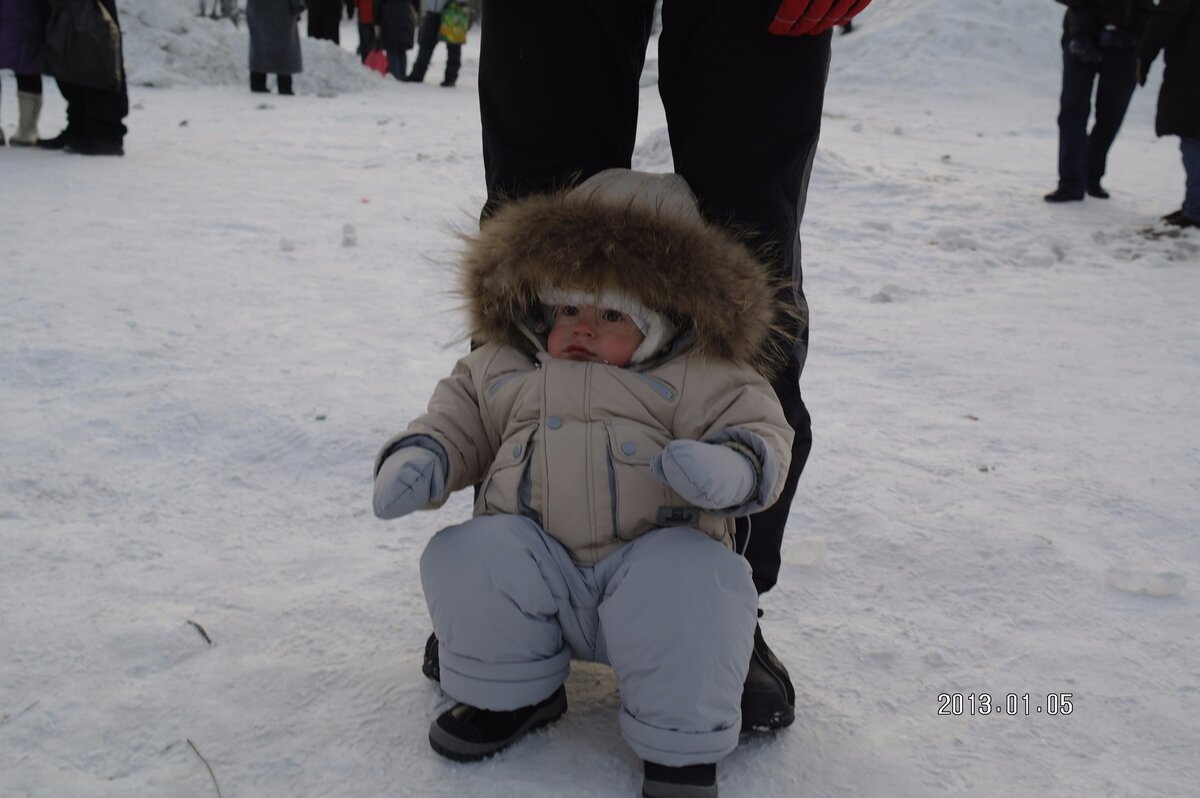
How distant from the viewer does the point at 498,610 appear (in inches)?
50.2

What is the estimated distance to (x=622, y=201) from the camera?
142 centimetres

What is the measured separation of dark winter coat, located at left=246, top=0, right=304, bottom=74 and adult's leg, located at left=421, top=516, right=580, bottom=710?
26.9 feet

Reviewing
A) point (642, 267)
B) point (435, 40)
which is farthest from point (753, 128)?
point (435, 40)

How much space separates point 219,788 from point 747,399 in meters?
0.75

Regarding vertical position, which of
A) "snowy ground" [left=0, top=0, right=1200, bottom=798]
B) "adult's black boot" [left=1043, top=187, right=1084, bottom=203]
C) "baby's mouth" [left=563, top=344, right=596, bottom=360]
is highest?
"baby's mouth" [left=563, top=344, right=596, bottom=360]

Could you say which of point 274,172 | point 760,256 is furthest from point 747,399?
point 274,172

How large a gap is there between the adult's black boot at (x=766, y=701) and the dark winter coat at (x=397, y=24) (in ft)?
34.3

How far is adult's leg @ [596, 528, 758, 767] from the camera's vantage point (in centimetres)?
121

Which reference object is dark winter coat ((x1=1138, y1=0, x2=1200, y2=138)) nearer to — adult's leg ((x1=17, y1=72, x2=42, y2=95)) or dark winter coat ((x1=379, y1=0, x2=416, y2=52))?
adult's leg ((x1=17, y1=72, x2=42, y2=95))

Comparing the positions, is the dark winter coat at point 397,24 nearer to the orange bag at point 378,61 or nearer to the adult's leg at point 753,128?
the orange bag at point 378,61

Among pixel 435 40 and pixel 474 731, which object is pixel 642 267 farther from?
pixel 435 40

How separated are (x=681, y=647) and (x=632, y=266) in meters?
0.46

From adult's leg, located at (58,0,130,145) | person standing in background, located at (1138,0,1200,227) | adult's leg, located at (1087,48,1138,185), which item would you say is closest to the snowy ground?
person standing in background, located at (1138,0,1200,227)

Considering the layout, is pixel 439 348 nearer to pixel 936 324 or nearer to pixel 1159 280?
pixel 936 324
